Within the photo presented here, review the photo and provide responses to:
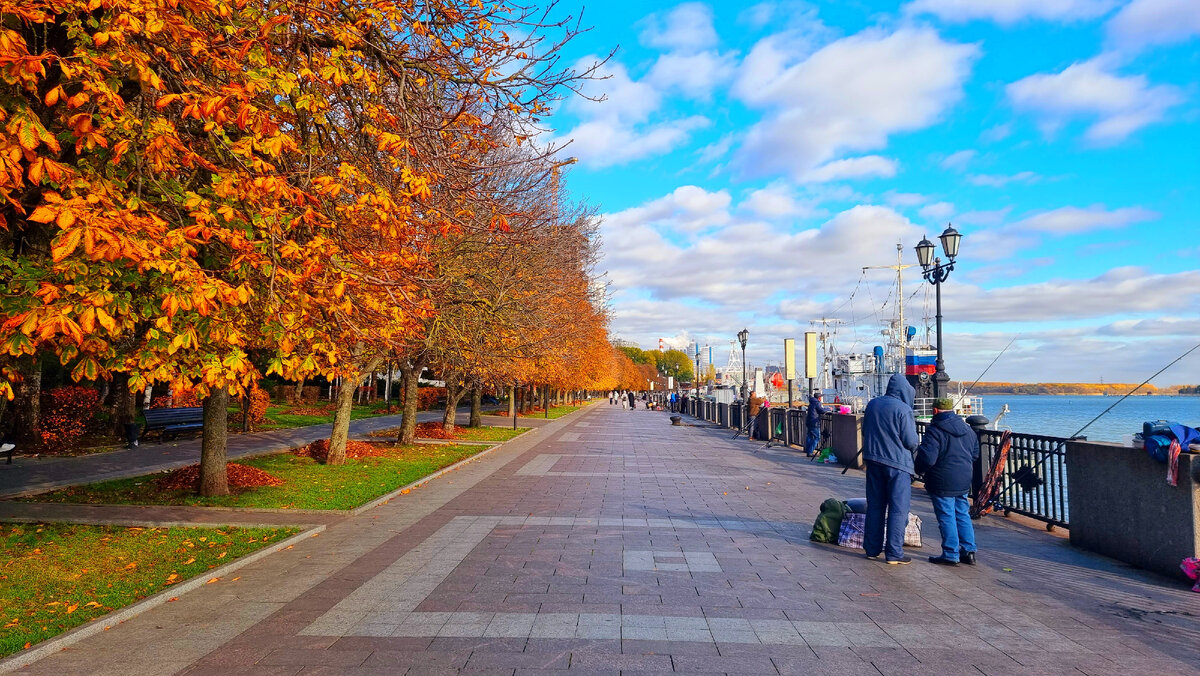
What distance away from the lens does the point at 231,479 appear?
12.1 metres

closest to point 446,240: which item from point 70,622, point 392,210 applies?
point 392,210

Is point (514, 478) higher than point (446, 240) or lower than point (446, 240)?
lower

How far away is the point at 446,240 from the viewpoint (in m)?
15.0

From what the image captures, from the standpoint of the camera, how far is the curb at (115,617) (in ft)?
14.8

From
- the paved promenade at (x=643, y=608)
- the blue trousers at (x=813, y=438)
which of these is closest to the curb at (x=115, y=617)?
the paved promenade at (x=643, y=608)

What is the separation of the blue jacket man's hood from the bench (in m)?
18.1

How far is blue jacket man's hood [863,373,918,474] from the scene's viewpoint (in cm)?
717

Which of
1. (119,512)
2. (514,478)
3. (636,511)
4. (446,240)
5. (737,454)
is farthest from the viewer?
(737,454)

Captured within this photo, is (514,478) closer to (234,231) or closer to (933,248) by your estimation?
(234,231)

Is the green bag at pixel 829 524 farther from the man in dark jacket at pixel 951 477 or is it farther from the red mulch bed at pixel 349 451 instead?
the red mulch bed at pixel 349 451

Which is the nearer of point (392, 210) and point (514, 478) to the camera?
point (392, 210)

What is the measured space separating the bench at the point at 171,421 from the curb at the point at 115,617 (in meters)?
14.0

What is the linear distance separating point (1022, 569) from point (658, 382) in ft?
477

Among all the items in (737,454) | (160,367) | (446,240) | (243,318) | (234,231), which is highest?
(446,240)
